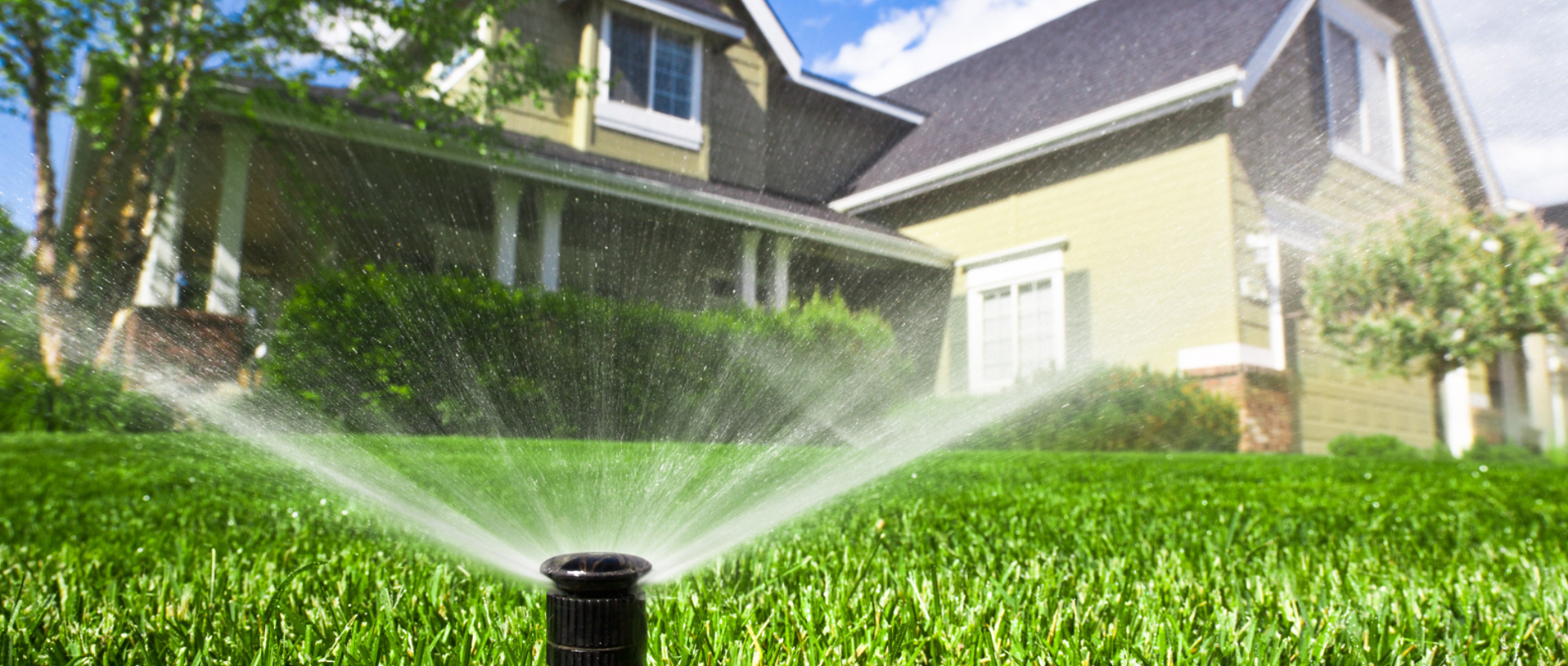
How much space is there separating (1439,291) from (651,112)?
30.6 feet

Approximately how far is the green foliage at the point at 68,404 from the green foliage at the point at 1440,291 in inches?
449

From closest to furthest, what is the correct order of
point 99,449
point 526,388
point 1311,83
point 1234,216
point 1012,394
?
point 526,388 → point 1012,394 → point 99,449 → point 1234,216 → point 1311,83

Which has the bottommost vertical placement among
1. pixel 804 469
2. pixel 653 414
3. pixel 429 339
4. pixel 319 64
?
pixel 804 469

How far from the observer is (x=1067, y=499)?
3.32 meters

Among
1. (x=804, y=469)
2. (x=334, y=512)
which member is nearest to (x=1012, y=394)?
(x=804, y=469)

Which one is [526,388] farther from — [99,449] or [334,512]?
[99,449]

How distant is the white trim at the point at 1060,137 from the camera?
8242mm

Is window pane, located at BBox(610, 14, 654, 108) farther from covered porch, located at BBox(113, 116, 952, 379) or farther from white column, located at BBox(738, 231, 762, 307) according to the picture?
white column, located at BBox(738, 231, 762, 307)

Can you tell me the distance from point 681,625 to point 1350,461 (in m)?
6.92

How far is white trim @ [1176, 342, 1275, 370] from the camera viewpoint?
8.80 m

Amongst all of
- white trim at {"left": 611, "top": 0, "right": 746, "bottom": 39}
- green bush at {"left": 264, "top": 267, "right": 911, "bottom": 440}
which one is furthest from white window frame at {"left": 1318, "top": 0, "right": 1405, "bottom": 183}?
green bush at {"left": 264, "top": 267, "right": 911, "bottom": 440}

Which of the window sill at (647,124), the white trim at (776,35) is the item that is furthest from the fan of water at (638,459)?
the white trim at (776,35)

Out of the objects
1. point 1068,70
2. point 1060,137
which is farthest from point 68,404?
point 1068,70

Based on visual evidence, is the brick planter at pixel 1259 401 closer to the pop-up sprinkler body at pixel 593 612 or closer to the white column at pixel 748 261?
the white column at pixel 748 261
